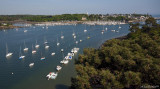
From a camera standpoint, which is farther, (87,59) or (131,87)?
(87,59)

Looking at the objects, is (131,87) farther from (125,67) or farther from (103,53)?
(103,53)

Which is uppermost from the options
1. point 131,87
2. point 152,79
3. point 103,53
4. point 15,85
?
point 103,53

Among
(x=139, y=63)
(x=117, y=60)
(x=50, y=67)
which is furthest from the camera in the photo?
(x=50, y=67)

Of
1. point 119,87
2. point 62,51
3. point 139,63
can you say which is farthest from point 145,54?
point 62,51

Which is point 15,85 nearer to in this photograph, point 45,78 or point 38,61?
point 45,78

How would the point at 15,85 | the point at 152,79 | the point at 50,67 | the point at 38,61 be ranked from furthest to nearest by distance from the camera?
the point at 38,61 < the point at 50,67 < the point at 15,85 < the point at 152,79

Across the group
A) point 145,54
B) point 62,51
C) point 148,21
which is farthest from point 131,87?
point 148,21

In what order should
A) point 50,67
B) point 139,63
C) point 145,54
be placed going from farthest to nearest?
point 50,67, point 145,54, point 139,63

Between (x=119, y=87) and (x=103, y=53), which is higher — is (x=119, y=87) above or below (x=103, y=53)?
below

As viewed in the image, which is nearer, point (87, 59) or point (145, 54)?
point (145, 54)
